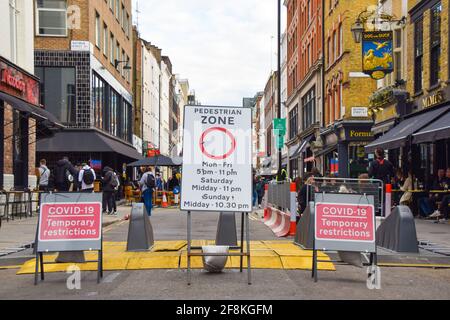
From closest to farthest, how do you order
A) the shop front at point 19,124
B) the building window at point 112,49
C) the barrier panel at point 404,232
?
the barrier panel at point 404,232 → the shop front at point 19,124 → the building window at point 112,49

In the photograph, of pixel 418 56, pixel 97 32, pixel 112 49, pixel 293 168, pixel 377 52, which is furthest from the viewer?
pixel 293 168

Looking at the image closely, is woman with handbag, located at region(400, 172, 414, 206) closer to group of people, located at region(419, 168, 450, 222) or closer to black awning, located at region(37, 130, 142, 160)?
group of people, located at region(419, 168, 450, 222)

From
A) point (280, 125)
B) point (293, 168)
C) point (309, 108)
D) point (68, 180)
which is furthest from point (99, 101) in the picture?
point (293, 168)

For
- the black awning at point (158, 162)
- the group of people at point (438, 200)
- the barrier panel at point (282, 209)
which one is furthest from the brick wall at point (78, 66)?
the group of people at point (438, 200)

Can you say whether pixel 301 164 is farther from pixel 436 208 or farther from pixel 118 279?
pixel 118 279

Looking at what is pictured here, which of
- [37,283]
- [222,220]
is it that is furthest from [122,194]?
[37,283]

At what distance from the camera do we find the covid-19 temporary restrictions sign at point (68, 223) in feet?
28.0

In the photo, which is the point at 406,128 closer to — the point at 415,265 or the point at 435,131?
the point at 435,131

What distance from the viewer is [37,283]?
8.41m

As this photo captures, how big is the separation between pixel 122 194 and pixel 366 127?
1637cm

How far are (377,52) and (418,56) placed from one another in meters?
1.82

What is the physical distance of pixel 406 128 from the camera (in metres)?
21.7

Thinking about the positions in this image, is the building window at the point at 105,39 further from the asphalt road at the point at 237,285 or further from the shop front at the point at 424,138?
the asphalt road at the point at 237,285

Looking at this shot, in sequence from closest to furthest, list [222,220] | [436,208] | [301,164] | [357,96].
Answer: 1. [222,220]
2. [436,208]
3. [357,96]
4. [301,164]
